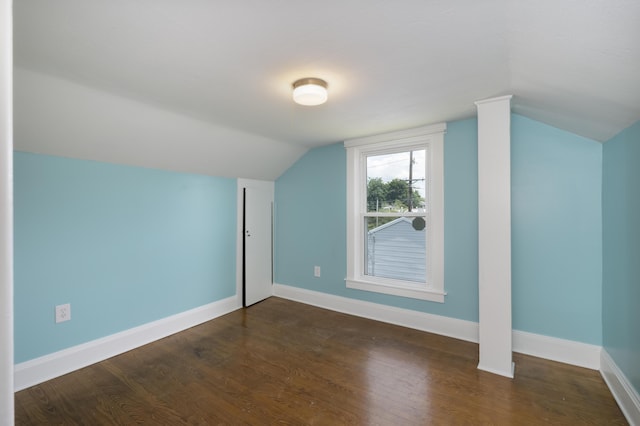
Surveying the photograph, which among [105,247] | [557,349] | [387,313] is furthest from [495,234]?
[105,247]

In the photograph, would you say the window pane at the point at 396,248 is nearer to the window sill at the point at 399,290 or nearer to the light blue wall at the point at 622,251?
the window sill at the point at 399,290

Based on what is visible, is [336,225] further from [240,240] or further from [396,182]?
[240,240]

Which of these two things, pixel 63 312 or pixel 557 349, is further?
pixel 557 349

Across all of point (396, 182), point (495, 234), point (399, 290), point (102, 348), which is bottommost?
point (102, 348)

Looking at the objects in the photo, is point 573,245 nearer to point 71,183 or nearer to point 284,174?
point 284,174

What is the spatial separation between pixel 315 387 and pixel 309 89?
80.0 inches

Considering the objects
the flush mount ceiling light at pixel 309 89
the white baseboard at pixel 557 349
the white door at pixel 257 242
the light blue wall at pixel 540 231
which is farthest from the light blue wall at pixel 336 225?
the flush mount ceiling light at pixel 309 89

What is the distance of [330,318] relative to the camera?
3439mm

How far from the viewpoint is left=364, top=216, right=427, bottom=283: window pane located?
321 cm

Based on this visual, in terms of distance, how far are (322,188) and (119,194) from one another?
7.17ft

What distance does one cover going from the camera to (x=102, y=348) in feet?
8.28

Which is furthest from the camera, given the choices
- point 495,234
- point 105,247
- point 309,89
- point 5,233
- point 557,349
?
point 105,247

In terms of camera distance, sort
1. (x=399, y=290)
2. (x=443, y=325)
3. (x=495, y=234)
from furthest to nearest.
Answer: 1. (x=399, y=290)
2. (x=443, y=325)
3. (x=495, y=234)

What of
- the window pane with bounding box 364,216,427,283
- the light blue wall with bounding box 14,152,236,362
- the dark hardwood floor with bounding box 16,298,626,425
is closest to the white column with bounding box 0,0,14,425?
the dark hardwood floor with bounding box 16,298,626,425
